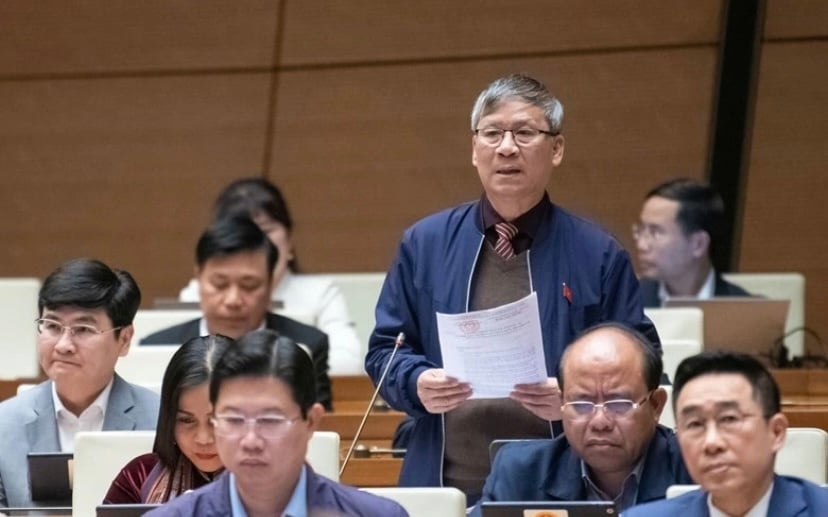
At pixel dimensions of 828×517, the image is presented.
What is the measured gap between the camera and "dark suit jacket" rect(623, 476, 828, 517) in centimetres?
303

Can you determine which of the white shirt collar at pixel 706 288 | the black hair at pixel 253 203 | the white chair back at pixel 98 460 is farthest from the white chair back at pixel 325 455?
the white shirt collar at pixel 706 288

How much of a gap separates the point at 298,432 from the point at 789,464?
1.26 m

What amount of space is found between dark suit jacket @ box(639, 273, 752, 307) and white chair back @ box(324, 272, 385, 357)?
105 cm

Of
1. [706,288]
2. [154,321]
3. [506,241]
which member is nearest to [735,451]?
[506,241]

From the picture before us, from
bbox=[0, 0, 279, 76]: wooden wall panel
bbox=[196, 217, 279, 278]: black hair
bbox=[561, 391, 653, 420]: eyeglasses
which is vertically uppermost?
bbox=[0, 0, 279, 76]: wooden wall panel

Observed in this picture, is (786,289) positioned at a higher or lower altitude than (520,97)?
lower

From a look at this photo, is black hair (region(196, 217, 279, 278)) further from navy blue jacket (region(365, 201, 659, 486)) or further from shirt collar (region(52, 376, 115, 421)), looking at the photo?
navy blue jacket (region(365, 201, 659, 486))

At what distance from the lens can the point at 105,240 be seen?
26.7ft

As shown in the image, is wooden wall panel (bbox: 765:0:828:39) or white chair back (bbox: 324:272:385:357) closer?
white chair back (bbox: 324:272:385:357)

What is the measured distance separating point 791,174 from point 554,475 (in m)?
4.30

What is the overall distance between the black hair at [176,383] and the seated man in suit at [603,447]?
2.14 feet

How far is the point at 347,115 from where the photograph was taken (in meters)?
7.92

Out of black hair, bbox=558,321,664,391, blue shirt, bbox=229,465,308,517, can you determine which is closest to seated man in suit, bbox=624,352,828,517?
black hair, bbox=558,321,664,391

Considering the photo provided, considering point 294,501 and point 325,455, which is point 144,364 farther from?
point 294,501
